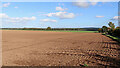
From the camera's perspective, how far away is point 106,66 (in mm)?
5719

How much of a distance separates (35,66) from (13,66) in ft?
3.80

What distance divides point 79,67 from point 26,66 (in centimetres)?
273

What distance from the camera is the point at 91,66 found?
575 cm

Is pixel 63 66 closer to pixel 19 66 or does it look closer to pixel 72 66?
pixel 72 66

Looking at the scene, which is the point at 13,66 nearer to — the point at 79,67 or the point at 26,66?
the point at 26,66

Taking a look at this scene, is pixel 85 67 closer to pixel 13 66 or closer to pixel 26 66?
pixel 26 66

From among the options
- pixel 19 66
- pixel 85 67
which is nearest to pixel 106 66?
pixel 85 67

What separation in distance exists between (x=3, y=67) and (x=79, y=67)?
385 cm

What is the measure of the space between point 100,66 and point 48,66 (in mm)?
2654

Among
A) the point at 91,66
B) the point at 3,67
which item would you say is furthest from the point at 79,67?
the point at 3,67

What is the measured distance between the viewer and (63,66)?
5.82 meters

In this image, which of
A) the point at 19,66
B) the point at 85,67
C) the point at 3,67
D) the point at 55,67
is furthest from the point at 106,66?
the point at 3,67

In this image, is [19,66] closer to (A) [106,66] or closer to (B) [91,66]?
(B) [91,66]

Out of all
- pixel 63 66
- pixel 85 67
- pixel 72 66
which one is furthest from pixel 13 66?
pixel 85 67
